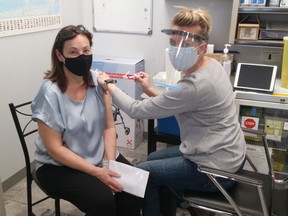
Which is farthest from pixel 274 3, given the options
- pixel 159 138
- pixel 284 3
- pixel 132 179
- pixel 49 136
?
pixel 49 136

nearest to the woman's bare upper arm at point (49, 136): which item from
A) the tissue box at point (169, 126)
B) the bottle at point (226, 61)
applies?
the tissue box at point (169, 126)

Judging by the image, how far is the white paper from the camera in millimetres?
1466

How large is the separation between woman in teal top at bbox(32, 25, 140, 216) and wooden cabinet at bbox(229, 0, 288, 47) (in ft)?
3.79

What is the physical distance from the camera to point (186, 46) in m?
1.40

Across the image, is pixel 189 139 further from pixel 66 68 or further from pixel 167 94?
pixel 66 68

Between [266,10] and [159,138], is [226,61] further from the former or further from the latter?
[159,138]

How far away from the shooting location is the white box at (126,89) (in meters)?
2.76

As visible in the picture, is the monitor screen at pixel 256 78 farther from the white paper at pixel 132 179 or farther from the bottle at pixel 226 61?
the white paper at pixel 132 179

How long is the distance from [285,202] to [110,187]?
2.75 ft

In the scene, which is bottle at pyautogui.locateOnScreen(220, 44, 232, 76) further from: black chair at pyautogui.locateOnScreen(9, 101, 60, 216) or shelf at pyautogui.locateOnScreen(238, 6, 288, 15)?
black chair at pyautogui.locateOnScreen(9, 101, 60, 216)

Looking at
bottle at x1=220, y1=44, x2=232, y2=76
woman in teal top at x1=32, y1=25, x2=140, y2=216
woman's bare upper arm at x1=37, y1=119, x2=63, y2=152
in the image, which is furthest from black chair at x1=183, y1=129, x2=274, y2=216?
bottle at x1=220, y1=44, x2=232, y2=76

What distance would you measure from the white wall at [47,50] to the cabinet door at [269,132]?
2.28 ft

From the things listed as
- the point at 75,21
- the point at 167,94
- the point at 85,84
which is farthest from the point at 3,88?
the point at 167,94

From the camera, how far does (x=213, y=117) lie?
1.38 m
